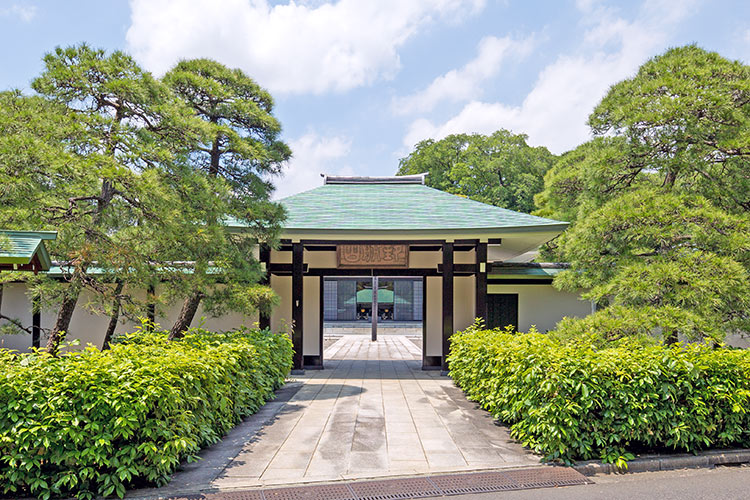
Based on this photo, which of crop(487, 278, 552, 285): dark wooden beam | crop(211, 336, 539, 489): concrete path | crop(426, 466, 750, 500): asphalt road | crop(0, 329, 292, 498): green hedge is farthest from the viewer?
crop(487, 278, 552, 285): dark wooden beam

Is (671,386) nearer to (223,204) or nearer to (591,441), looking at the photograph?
(591,441)

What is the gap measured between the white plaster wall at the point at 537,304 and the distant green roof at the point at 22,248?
9.62 metres

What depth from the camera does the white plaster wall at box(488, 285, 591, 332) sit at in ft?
40.9

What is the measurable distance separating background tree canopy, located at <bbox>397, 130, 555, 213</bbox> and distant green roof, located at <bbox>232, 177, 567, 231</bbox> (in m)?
17.0

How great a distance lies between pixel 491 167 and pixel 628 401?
25.9 m

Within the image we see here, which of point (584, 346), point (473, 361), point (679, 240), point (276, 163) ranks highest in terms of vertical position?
point (276, 163)

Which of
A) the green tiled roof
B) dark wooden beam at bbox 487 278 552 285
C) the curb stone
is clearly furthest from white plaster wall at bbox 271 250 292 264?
the curb stone

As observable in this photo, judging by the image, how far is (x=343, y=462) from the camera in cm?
489

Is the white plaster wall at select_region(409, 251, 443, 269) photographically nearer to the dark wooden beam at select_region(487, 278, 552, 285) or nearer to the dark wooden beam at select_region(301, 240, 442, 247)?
the dark wooden beam at select_region(301, 240, 442, 247)

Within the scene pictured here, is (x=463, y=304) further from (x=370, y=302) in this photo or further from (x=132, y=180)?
(x=370, y=302)

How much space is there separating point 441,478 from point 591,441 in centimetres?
159

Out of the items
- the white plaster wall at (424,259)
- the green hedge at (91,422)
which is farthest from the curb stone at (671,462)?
the white plaster wall at (424,259)

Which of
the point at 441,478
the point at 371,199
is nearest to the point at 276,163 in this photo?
the point at 371,199

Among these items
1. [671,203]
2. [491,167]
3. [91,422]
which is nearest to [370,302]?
[491,167]
